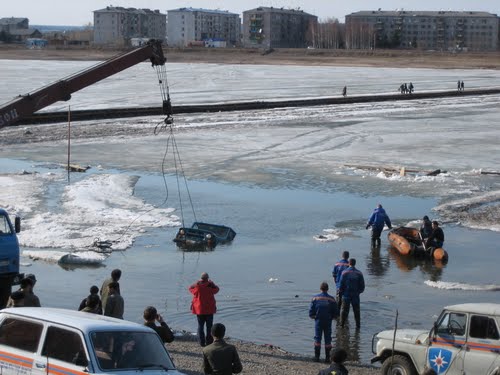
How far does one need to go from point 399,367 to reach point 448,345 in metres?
0.85

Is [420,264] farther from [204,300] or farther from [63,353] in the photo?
[63,353]

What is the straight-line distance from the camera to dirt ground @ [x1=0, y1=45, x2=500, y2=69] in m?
158

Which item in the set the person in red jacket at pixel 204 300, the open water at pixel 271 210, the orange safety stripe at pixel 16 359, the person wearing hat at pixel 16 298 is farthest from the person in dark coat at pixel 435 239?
the orange safety stripe at pixel 16 359

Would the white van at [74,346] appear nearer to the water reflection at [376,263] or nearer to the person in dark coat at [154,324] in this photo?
the person in dark coat at [154,324]

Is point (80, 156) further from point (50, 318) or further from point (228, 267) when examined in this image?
point (50, 318)

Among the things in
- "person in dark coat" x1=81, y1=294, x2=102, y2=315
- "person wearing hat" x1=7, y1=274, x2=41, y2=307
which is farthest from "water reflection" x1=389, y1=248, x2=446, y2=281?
"person in dark coat" x1=81, y1=294, x2=102, y2=315

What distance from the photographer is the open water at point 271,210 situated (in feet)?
63.4

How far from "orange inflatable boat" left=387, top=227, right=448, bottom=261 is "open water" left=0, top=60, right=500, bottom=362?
285mm

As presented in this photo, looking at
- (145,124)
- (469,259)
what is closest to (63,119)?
(145,124)

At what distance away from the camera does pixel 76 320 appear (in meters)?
9.31

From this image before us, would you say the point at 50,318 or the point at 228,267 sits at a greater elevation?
the point at 50,318

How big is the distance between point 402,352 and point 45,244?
13.9 m

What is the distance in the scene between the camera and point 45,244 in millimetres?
24281

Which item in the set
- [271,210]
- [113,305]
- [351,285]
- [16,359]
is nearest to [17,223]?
[113,305]
